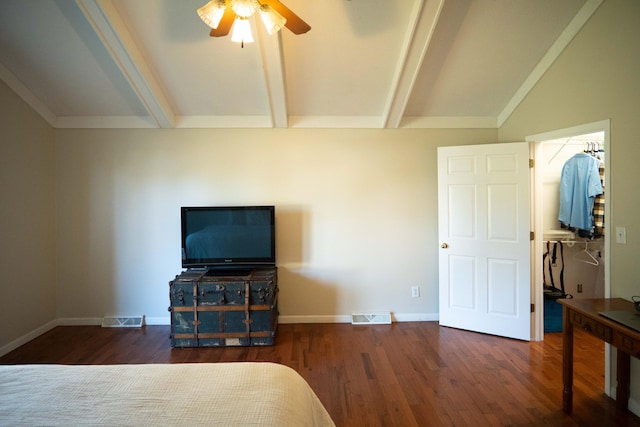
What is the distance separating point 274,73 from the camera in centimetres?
257

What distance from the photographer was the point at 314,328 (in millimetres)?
3180

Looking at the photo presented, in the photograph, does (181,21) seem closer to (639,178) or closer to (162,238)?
(162,238)

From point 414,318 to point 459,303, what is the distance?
528mm

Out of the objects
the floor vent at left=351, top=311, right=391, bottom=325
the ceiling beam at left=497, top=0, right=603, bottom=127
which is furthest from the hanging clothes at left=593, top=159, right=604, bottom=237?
the floor vent at left=351, top=311, right=391, bottom=325

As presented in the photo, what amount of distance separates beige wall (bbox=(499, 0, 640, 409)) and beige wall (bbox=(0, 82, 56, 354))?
200 inches

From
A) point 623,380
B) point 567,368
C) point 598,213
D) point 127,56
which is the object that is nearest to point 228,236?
point 127,56

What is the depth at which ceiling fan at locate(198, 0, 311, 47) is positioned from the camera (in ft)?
5.04

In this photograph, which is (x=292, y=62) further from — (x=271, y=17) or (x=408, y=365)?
(x=408, y=365)

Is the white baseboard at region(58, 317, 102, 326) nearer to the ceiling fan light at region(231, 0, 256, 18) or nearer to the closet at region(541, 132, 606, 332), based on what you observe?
the ceiling fan light at region(231, 0, 256, 18)

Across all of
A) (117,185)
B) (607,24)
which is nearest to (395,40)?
(607,24)

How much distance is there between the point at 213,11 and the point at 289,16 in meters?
0.42

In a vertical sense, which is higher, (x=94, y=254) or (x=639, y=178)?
(x=639, y=178)

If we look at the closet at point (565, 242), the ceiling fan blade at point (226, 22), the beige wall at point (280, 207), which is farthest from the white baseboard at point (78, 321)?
the closet at point (565, 242)

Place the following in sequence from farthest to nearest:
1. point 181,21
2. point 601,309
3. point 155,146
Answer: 1. point 155,146
2. point 181,21
3. point 601,309
